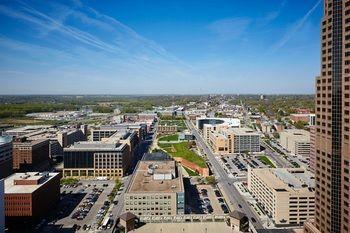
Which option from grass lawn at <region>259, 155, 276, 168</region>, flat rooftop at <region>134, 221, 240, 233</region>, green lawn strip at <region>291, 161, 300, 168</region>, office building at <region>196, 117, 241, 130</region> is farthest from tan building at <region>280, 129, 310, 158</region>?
flat rooftop at <region>134, 221, 240, 233</region>

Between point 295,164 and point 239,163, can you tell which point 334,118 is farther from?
point 239,163

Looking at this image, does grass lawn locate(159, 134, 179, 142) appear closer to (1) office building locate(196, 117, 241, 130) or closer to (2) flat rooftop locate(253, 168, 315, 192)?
(1) office building locate(196, 117, 241, 130)

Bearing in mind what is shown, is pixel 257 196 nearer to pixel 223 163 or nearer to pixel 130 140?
pixel 223 163

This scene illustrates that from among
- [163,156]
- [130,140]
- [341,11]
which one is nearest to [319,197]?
[341,11]

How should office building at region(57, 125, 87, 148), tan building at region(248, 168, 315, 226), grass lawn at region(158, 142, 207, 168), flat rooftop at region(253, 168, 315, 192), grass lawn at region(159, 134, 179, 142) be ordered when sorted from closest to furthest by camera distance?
tan building at region(248, 168, 315, 226) → flat rooftop at region(253, 168, 315, 192) → grass lawn at region(158, 142, 207, 168) → office building at region(57, 125, 87, 148) → grass lawn at region(159, 134, 179, 142)

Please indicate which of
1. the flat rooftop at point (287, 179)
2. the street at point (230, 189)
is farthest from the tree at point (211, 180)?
the flat rooftop at point (287, 179)

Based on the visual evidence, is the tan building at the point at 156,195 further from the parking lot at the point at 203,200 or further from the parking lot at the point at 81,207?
the parking lot at the point at 81,207
